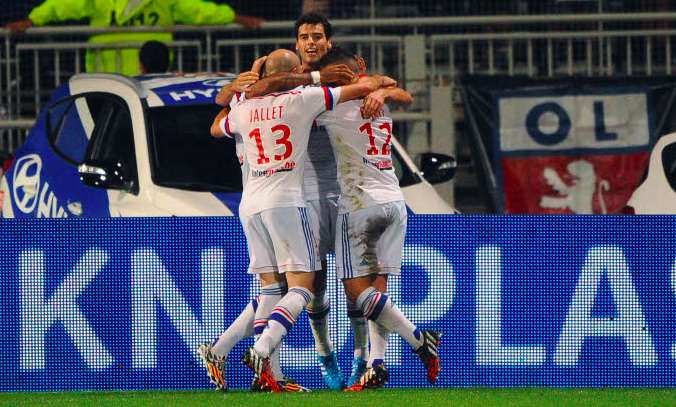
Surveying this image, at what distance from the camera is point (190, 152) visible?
1300 cm

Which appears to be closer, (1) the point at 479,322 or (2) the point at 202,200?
(1) the point at 479,322

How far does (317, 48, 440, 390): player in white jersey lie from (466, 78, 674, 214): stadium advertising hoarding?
19.1 ft

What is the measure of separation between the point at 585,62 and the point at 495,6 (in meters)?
1.54

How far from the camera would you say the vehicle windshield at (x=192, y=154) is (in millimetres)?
12727

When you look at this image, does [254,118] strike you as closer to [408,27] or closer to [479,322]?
[479,322]

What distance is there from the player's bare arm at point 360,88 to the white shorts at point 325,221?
64 centimetres

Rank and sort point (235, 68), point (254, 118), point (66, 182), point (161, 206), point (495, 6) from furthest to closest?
1. point (495, 6)
2. point (235, 68)
3. point (66, 182)
4. point (161, 206)
5. point (254, 118)

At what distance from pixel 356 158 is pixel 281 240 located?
0.64m

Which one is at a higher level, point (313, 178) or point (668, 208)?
point (313, 178)

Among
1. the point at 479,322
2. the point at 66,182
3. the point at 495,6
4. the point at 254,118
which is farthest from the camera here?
the point at 495,6

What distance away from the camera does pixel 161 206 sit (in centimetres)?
1238

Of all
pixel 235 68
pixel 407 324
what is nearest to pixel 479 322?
pixel 407 324

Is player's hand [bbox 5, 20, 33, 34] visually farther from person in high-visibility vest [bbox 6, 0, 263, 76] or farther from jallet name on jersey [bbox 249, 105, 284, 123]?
jallet name on jersey [bbox 249, 105, 284, 123]

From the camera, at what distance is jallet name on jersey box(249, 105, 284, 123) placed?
10.3 meters
